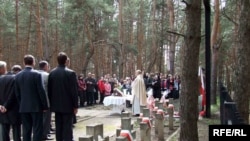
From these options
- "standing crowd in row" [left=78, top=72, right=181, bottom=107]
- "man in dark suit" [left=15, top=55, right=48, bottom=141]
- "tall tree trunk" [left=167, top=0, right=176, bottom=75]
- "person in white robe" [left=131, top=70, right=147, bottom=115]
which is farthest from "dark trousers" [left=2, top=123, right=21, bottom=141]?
"tall tree trunk" [left=167, top=0, right=176, bottom=75]

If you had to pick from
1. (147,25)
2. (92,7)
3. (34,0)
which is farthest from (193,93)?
(147,25)

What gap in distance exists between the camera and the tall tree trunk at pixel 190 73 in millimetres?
7511

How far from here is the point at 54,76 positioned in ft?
25.8

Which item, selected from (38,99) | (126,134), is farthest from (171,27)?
(126,134)

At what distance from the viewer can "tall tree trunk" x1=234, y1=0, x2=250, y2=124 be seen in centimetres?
925

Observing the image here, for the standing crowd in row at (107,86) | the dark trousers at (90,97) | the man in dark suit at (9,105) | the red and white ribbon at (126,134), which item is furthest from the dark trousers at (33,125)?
the dark trousers at (90,97)

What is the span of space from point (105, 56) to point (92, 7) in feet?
63.1

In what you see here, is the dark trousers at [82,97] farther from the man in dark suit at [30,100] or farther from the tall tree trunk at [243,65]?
the man in dark suit at [30,100]

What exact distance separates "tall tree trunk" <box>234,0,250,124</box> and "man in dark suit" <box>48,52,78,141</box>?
3.91 metres

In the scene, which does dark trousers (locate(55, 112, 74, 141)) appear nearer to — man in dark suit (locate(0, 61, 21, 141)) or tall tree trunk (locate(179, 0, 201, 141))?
man in dark suit (locate(0, 61, 21, 141))

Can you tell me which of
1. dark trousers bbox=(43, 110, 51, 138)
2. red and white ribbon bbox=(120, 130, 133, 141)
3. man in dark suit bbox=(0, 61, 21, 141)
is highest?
man in dark suit bbox=(0, 61, 21, 141)

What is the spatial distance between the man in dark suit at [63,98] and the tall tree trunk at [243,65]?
3910 mm

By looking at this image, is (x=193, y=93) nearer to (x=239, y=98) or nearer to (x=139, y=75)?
(x=239, y=98)

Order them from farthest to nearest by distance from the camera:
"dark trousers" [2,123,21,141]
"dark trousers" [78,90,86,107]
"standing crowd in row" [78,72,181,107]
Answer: "standing crowd in row" [78,72,181,107] → "dark trousers" [78,90,86,107] → "dark trousers" [2,123,21,141]
